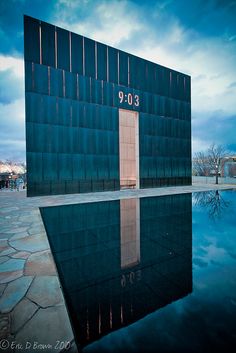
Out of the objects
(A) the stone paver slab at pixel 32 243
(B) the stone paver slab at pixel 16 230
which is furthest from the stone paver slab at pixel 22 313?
(B) the stone paver slab at pixel 16 230

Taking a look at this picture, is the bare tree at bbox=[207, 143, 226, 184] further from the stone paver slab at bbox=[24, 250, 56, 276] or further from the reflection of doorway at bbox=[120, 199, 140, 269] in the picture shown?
the stone paver slab at bbox=[24, 250, 56, 276]

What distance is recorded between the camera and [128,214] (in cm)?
848

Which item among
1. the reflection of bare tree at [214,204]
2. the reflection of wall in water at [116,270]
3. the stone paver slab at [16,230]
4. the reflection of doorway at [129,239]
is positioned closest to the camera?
the reflection of wall in water at [116,270]

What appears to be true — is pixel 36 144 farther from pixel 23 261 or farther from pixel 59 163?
pixel 23 261

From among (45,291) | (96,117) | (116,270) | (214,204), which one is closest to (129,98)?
(96,117)

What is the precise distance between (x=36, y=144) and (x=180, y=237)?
616 inches

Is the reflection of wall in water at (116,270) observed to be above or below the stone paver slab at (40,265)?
below

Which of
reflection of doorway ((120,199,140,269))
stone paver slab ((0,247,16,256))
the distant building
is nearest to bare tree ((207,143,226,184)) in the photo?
the distant building

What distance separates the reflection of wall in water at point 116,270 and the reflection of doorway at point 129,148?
49.0 ft

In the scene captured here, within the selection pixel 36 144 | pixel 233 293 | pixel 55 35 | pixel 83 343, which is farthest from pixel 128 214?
pixel 55 35

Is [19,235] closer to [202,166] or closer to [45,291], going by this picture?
[45,291]

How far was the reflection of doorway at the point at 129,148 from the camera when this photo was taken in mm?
21328

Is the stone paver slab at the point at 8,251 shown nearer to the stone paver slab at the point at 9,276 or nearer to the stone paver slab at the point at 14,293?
the stone paver slab at the point at 9,276

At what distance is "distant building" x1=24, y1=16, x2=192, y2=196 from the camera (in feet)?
54.6
